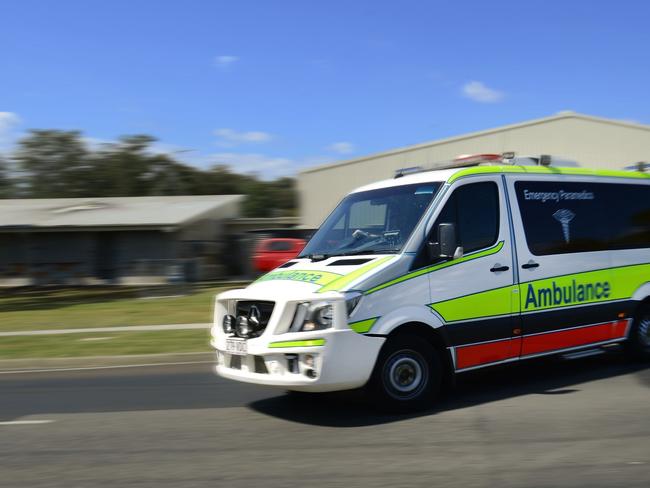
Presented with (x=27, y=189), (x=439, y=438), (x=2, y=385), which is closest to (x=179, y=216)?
(x=2, y=385)

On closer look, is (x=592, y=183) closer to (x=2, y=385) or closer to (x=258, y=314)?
(x=258, y=314)

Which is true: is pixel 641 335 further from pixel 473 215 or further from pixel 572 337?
pixel 473 215

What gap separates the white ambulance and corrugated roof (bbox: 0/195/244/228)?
19212 mm

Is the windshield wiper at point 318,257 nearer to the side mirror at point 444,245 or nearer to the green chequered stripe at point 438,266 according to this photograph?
the green chequered stripe at point 438,266

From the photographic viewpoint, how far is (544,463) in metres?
4.80

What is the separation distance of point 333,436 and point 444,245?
202 centimetres

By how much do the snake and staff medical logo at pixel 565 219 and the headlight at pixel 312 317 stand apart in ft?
10.2

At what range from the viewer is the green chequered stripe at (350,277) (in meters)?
5.92

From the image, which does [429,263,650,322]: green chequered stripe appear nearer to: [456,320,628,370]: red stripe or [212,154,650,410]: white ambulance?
[212,154,650,410]: white ambulance

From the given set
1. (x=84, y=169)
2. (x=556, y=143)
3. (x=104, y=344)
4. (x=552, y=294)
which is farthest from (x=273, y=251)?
(x=84, y=169)

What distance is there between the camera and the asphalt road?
469cm

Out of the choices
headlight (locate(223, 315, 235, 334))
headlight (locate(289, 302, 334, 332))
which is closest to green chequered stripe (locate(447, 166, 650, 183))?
headlight (locate(289, 302, 334, 332))

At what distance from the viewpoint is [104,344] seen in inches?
460

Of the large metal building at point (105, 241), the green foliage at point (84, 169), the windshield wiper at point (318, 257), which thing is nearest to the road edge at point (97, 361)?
the windshield wiper at point (318, 257)
